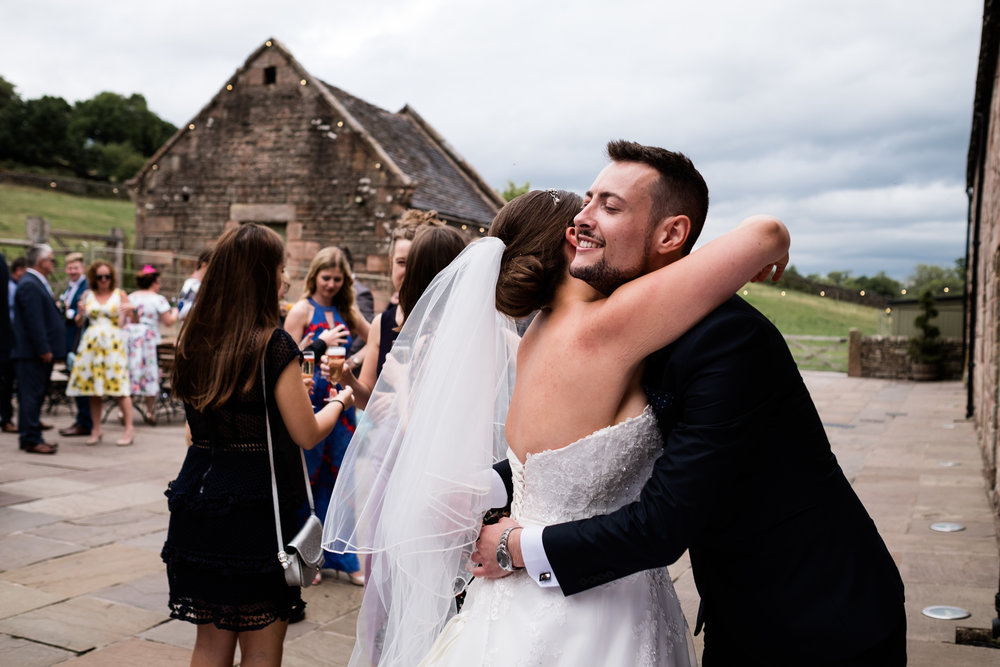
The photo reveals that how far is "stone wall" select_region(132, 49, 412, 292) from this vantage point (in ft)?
56.5

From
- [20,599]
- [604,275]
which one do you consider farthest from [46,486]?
[604,275]

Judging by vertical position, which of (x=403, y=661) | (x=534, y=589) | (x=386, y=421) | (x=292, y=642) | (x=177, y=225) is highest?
(x=177, y=225)

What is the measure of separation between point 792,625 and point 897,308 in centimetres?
2487

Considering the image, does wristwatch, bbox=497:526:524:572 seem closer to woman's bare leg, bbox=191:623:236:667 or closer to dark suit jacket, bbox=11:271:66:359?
woman's bare leg, bbox=191:623:236:667

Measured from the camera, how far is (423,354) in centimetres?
224

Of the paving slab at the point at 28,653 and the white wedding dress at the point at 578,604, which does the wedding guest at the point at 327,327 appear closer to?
the paving slab at the point at 28,653

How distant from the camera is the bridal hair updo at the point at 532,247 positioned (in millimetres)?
1946

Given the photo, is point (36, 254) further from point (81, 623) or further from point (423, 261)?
point (423, 261)

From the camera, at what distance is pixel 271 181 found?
59.8 feet

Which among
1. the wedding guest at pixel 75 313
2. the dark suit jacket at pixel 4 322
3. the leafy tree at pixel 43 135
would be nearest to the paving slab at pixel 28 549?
the dark suit jacket at pixel 4 322

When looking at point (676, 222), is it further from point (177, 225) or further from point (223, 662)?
point (177, 225)

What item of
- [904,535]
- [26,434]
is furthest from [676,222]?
[26,434]

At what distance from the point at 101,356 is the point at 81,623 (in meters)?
5.27

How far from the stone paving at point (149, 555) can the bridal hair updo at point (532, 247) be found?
0.88 metres
